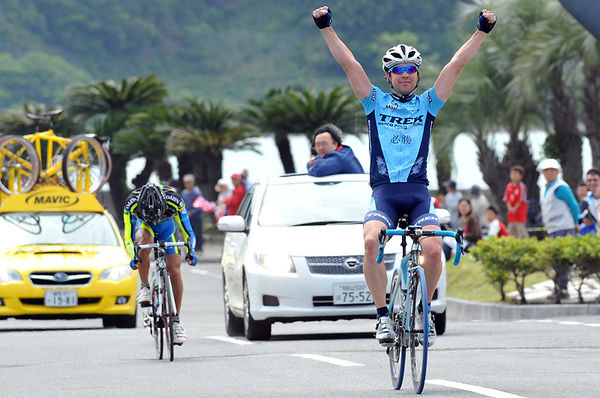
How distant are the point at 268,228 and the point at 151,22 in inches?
5102

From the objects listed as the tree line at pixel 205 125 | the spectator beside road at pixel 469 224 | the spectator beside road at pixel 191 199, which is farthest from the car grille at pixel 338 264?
the tree line at pixel 205 125

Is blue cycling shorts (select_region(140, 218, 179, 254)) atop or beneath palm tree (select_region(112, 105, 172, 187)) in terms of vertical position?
beneath

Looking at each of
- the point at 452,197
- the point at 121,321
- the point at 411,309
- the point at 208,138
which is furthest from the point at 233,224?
the point at 208,138

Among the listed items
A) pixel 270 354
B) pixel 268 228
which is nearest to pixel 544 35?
pixel 268 228

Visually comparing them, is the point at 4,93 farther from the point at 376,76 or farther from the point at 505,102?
the point at 505,102

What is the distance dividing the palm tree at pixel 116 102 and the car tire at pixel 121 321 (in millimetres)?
47717

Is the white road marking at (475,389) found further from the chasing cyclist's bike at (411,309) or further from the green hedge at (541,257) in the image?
the green hedge at (541,257)

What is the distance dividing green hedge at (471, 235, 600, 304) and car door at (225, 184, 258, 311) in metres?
4.36

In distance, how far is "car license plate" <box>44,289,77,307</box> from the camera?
17594 millimetres

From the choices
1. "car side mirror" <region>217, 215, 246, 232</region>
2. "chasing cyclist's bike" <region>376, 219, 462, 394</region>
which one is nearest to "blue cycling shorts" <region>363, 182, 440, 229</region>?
"chasing cyclist's bike" <region>376, 219, 462, 394</region>

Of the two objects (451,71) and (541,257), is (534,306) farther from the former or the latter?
(451,71)

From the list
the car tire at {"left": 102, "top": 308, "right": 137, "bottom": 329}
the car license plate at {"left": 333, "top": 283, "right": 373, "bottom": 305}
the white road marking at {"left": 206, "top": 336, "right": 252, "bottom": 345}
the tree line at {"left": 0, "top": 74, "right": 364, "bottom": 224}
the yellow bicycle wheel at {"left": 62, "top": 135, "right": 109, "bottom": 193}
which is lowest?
the white road marking at {"left": 206, "top": 336, "right": 252, "bottom": 345}

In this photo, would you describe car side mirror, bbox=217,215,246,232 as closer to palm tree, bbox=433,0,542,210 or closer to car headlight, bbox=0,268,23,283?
car headlight, bbox=0,268,23,283

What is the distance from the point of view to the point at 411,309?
367 inches
